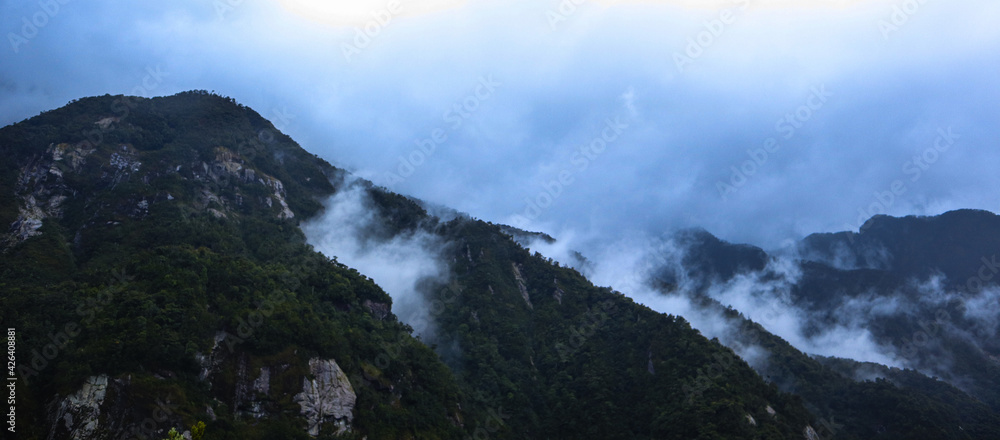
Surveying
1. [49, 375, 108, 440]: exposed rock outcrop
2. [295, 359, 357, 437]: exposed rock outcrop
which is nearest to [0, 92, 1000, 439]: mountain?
[49, 375, 108, 440]: exposed rock outcrop

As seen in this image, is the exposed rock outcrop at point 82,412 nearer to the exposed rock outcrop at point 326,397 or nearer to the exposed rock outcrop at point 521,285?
the exposed rock outcrop at point 326,397

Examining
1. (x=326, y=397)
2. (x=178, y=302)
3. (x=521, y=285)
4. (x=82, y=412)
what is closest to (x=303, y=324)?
(x=326, y=397)

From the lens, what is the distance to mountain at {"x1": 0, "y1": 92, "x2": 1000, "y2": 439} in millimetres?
77125

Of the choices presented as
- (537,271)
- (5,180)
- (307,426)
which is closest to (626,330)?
(537,271)

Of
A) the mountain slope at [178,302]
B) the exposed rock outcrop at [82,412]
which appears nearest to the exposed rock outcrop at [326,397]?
the mountain slope at [178,302]

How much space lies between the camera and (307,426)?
8419 centimetres

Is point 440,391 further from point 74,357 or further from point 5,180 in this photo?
point 5,180

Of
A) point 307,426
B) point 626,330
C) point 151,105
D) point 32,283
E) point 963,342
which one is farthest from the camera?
point 963,342

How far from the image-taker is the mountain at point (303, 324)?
77125 millimetres

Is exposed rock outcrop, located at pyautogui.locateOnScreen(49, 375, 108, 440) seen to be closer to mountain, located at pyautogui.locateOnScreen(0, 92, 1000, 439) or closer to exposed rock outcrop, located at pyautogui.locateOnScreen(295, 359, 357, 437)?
mountain, located at pyautogui.locateOnScreen(0, 92, 1000, 439)

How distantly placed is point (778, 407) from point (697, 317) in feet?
252

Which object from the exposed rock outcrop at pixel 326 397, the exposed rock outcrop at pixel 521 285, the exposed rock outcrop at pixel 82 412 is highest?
the exposed rock outcrop at pixel 521 285

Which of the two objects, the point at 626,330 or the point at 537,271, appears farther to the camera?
the point at 537,271

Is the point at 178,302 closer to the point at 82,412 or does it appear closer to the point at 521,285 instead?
the point at 82,412
